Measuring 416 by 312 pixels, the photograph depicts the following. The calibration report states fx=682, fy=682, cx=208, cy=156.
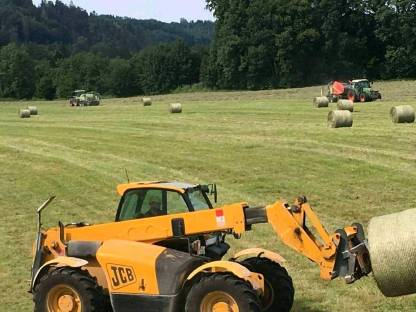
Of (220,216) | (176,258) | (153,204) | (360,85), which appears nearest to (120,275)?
(176,258)

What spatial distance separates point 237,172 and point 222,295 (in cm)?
1179

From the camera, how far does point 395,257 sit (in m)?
6.96

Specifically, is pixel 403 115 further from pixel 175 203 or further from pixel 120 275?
pixel 120 275

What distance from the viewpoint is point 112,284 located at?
303 inches

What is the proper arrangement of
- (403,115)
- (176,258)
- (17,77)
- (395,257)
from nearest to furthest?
(395,257)
(176,258)
(403,115)
(17,77)

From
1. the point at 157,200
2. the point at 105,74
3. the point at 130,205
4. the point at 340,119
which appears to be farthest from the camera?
the point at 105,74

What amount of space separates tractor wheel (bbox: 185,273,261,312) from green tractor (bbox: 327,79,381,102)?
1635 inches

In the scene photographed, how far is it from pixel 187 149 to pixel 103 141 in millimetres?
4846

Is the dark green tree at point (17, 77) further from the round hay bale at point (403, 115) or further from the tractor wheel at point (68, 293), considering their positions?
the tractor wheel at point (68, 293)

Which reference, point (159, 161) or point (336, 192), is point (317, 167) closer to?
point (336, 192)

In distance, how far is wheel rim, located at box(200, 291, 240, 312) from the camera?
7203 mm

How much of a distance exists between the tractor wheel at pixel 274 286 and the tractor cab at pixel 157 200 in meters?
0.97

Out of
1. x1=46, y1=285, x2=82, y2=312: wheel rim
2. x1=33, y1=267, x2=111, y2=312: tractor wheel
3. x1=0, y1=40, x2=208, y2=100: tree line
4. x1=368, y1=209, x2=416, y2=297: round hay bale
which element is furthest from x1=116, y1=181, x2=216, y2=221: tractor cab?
x1=0, y1=40, x2=208, y2=100: tree line

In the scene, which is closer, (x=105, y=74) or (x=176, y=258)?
(x=176, y=258)
